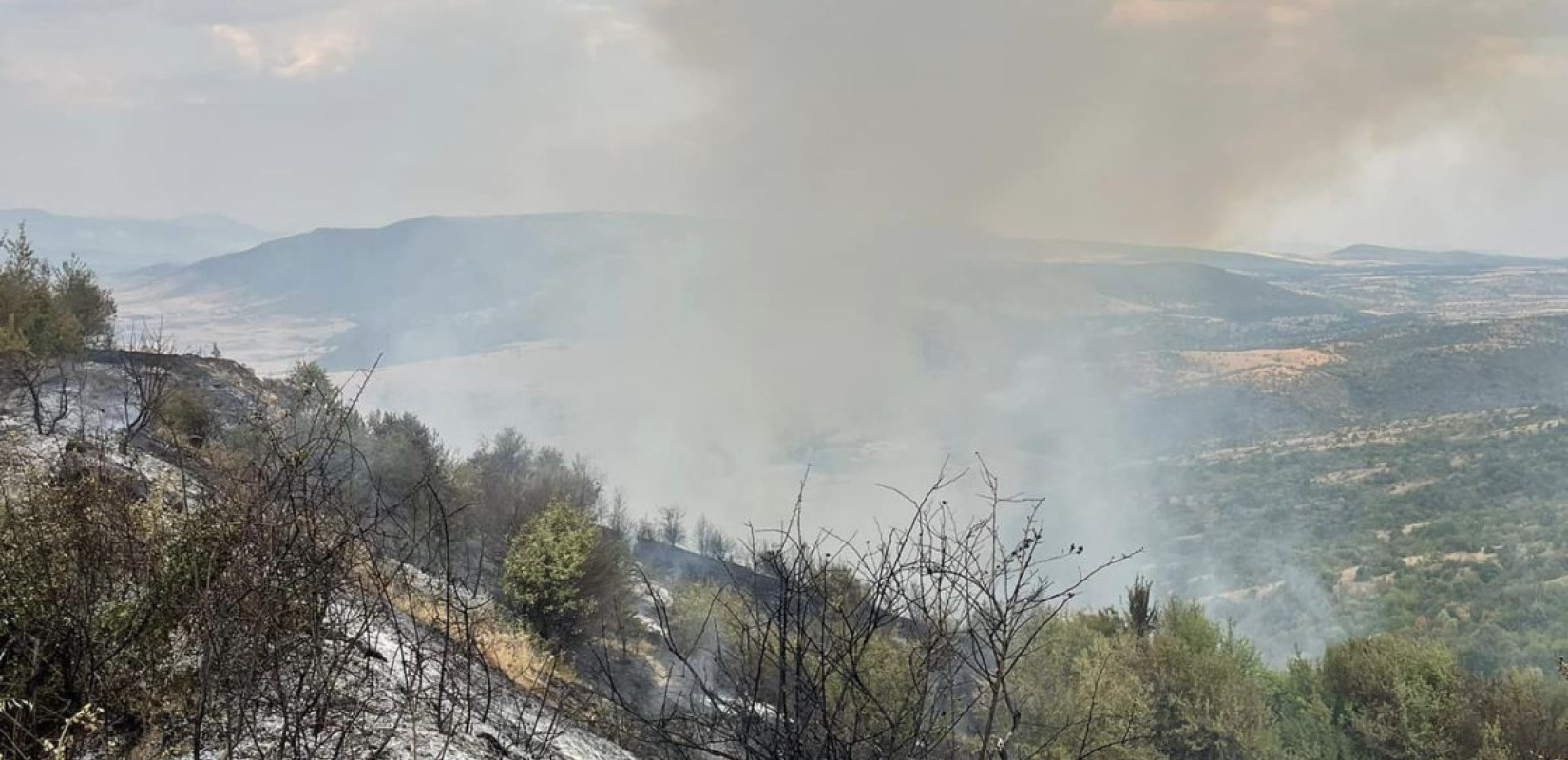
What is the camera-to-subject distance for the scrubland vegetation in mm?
3719

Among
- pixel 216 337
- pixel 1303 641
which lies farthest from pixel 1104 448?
A: pixel 216 337

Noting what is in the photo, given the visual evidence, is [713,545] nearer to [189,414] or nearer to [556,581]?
[556,581]

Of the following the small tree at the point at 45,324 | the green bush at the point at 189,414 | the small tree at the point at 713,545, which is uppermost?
the small tree at the point at 45,324

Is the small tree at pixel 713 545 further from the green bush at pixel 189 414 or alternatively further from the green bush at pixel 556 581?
the green bush at pixel 189 414

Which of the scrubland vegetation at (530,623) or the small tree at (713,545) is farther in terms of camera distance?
the small tree at (713,545)

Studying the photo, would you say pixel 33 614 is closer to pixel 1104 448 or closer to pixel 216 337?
pixel 1104 448

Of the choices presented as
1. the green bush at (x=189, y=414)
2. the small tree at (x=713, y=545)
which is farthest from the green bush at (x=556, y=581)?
the green bush at (x=189, y=414)

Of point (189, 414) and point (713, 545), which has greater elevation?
point (189, 414)

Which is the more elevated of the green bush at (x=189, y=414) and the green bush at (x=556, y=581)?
the green bush at (x=189, y=414)

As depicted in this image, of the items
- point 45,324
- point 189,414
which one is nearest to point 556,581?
point 189,414

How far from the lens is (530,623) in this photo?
13484 millimetres

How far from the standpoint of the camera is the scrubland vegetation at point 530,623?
12.2ft

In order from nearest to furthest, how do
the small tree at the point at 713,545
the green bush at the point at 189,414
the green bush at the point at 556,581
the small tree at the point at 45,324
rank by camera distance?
the small tree at the point at 713,545, the small tree at the point at 45,324, the green bush at the point at 556,581, the green bush at the point at 189,414

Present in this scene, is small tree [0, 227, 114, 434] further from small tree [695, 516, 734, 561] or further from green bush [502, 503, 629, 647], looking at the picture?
small tree [695, 516, 734, 561]
